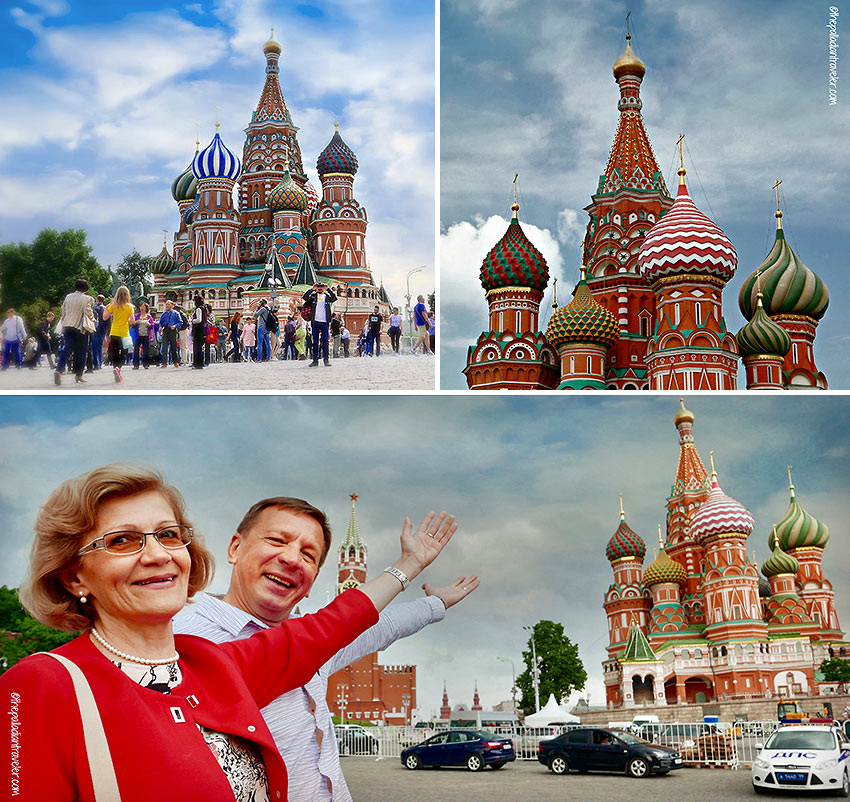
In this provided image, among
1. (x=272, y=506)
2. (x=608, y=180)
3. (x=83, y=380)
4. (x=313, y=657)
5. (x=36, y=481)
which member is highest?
(x=608, y=180)

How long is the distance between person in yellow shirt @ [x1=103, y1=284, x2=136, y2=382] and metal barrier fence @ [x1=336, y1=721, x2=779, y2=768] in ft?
12.2

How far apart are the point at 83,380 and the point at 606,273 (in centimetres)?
604

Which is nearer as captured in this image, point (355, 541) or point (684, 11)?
point (355, 541)

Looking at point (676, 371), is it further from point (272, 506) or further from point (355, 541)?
point (272, 506)

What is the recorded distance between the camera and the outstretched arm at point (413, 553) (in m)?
2.53

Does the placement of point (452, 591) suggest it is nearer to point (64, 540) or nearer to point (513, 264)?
point (64, 540)

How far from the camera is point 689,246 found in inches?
384

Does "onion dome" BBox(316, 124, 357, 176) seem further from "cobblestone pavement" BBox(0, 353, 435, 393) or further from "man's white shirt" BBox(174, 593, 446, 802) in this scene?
"man's white shirt" BBox(174, 593, 446, 802)

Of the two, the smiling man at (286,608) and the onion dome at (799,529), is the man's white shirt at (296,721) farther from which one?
the onion dome at (799,529)

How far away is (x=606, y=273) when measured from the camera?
11477 millimetres

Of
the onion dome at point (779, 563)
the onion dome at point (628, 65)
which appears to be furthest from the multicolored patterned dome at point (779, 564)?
the onion dome at point (628, 65)

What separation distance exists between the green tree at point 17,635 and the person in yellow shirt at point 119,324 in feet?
7.07

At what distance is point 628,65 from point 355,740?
6.90 metres

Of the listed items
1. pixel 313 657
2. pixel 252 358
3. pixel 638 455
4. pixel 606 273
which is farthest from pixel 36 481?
pixel 606 273
